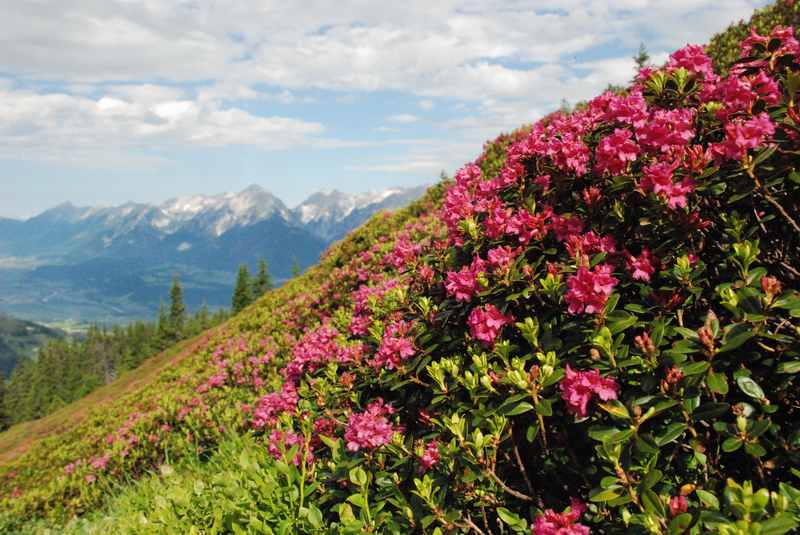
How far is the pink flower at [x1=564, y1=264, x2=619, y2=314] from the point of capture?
7.91ft

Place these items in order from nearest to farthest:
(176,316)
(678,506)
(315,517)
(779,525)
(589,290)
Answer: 1. (779,525)
2. (678,506)
3. (589,290)
4. (315,517)
5. (176,316)

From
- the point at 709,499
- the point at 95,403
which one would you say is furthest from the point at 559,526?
the point at 95,403

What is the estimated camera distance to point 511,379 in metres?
2.41

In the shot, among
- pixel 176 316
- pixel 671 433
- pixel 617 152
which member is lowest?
pixel 176 316

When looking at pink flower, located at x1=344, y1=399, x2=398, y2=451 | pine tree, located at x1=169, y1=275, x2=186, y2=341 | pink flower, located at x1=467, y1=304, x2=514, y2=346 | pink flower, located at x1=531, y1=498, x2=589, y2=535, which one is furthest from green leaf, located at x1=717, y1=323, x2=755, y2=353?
pine tree, located at x1=169, y1=275, x2=186, y2=341

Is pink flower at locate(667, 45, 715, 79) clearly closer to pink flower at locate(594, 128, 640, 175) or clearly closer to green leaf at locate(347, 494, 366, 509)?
pink flower at locate(594, 128, 640, 175)

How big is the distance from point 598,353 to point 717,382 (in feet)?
1.60

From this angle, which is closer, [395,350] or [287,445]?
[395,350]

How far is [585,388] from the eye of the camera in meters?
2.24

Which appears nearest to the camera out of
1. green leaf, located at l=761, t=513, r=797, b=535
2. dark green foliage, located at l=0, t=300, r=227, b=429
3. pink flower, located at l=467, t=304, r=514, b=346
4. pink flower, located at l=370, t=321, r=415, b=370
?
green leaf, located at l=761, t=513, r=797, b=535

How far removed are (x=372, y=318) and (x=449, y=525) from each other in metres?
2.01

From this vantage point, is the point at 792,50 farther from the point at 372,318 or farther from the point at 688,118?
the point at 372,318

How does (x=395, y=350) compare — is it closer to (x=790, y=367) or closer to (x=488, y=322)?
(x=488, y=322)

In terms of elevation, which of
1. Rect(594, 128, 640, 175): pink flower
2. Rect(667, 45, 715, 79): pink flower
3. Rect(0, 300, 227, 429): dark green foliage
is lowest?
Rect(0, 300, 227, 429): dark green foliage
